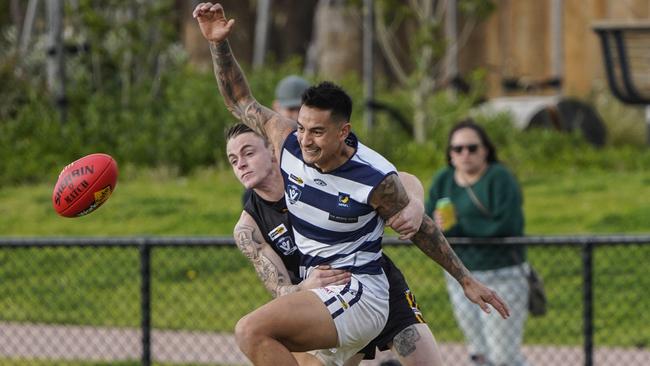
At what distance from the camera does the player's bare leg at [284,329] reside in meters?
5.99

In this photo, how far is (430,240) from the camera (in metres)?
6.34

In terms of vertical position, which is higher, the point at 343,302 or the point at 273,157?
the point at 273,157

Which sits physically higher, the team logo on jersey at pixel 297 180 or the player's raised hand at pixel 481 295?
the team logo on jersey at pixel 297 180

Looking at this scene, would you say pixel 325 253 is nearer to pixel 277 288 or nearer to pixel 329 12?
pixel 277 288

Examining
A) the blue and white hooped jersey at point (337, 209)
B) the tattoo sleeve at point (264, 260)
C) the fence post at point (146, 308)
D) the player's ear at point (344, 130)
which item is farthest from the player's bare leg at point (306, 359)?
A: the fence post at point (146, 308)

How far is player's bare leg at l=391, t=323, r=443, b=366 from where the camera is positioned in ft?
21.2

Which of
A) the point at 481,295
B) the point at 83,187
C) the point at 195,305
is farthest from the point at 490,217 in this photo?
the point at 195,305

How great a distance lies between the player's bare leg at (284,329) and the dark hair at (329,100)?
2.72 feet

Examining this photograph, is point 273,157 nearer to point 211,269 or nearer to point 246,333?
point 246,333

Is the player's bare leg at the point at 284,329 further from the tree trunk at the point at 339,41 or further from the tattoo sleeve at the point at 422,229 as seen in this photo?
the tree trunk at the point at 339,41

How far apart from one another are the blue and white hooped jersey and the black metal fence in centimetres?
313

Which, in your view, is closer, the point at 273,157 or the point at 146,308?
the point at 273,157

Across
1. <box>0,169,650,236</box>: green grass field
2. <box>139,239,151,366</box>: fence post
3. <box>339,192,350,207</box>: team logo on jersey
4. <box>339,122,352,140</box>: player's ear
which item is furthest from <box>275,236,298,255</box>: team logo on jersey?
<box>0,169,650,236</box>: green grass field

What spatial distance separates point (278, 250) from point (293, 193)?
0.56 m
